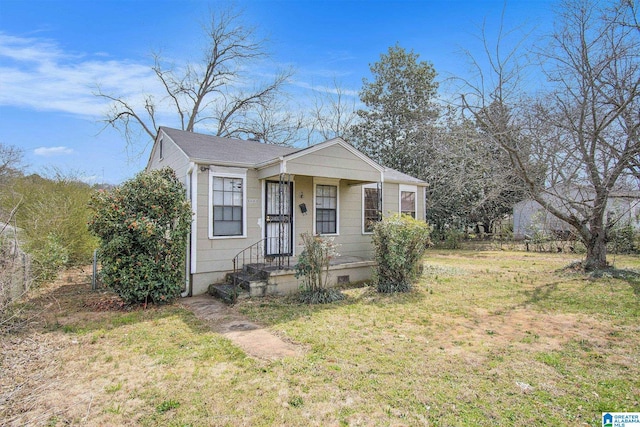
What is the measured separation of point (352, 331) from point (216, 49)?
20.2m

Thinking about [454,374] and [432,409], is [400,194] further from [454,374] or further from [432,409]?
[432,409]

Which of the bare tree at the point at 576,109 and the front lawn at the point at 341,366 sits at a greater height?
the bare tree at the point at 576,109

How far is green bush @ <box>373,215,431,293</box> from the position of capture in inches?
293

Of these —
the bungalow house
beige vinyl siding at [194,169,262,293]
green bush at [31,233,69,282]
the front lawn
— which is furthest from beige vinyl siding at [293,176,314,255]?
green bush at [31,233,69,282]

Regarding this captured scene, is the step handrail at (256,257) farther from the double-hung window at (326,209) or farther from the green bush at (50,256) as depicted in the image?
the green bush at (50,256)

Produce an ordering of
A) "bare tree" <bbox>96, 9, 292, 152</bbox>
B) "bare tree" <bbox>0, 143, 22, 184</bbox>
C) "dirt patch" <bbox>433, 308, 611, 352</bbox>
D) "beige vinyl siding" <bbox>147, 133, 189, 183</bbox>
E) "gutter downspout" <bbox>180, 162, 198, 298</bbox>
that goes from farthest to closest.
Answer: "bare tree" <bbox>96, 9, 292, 152</bbox> → "bare tree" <bbox>0, 143, 22, 184</bbox> → "beige vinyl siding" <bbox>147, 133, 189, 183</bbox> → "gutter downspout" <bbox>180, 162, 198, 298</bbox> → "dirt patch" <bbox>433, 308, 611, 352</bbox>

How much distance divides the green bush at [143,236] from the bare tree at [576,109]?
24.8 feet

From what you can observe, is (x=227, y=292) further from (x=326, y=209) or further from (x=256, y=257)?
(x=326, y=209)

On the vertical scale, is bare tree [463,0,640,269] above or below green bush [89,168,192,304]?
above

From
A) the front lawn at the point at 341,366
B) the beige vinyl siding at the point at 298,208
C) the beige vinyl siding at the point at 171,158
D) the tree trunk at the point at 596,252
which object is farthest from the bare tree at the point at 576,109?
the beige vinyl siding at the point at 171,158

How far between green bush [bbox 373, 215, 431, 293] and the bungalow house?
1088mm

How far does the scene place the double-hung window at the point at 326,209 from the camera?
918 cm

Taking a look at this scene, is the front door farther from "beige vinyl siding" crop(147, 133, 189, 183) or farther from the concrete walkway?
the concrete walkway

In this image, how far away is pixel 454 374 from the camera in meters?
3.49
